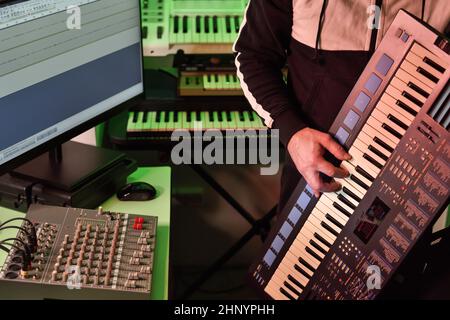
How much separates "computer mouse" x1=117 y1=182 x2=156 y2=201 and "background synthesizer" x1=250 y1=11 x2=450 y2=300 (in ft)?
1.31

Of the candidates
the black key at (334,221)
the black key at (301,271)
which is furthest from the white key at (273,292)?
the black key at (334,221)

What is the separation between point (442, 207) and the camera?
1562mm

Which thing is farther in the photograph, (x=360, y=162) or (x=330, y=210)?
(x=330, y=210)

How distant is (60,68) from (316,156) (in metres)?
0.72

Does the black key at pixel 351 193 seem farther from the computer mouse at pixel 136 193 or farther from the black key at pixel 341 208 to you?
the computer mouse at pixel 136 193

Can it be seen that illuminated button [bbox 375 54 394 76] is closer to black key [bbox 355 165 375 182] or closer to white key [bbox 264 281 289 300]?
black key [bbox 355 165 375 182]

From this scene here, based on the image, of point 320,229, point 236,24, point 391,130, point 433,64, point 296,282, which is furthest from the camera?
point 236,24

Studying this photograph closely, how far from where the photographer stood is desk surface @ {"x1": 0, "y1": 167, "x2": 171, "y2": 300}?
1.74m

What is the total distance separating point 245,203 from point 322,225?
138cm

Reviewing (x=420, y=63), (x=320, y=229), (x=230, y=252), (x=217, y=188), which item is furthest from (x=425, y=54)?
(x=230, y=252)

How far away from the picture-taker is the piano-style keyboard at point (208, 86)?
2586mm

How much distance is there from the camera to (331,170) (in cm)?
173

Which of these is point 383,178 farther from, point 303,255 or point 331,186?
point 303,255

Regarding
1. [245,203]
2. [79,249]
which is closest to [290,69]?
[79,249]
